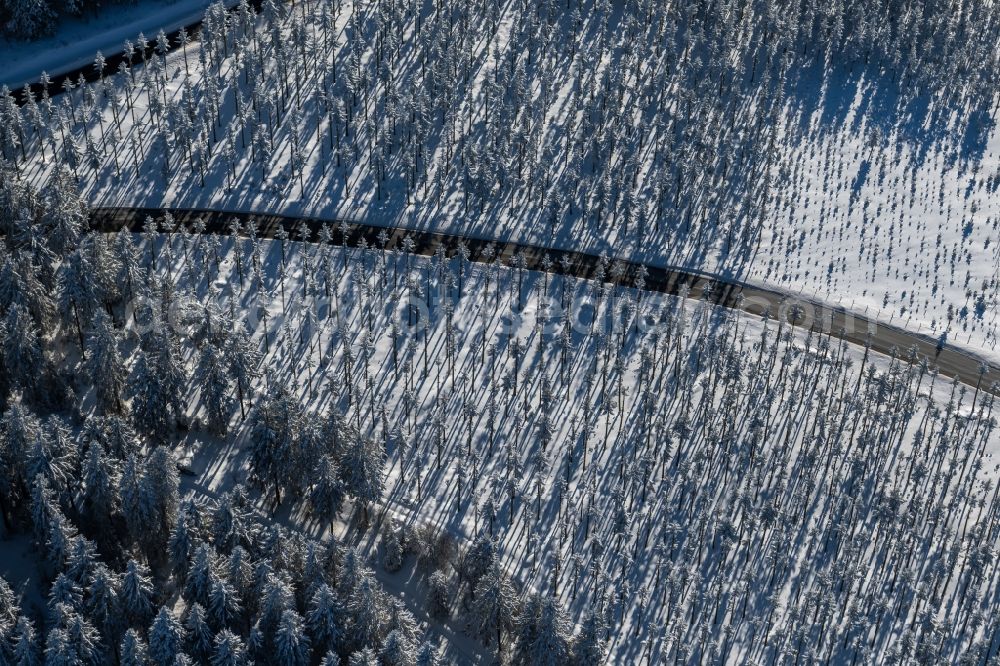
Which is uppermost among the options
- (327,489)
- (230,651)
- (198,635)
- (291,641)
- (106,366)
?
(106,366)

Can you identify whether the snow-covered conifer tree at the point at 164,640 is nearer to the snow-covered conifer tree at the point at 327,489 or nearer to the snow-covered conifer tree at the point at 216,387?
the snow-covered conifer tree at the point at 327,489

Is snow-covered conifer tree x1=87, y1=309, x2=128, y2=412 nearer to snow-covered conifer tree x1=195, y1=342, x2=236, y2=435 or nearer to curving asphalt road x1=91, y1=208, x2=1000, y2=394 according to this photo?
snow-covered conifer tree x1=195, y1=342, x2=236, y2=435

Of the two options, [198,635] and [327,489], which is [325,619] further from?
[327,489]

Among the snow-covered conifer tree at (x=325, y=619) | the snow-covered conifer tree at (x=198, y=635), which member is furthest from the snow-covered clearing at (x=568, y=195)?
the snow-covered conifer tree at (x=198, y=635)

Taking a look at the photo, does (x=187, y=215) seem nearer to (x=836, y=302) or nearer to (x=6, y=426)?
(x=6, y=426)

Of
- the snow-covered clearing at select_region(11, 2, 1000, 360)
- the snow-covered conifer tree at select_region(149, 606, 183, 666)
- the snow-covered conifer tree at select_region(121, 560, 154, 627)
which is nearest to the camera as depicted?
the snow-covered conifer tree at select_region(149, 606, 183, 666)

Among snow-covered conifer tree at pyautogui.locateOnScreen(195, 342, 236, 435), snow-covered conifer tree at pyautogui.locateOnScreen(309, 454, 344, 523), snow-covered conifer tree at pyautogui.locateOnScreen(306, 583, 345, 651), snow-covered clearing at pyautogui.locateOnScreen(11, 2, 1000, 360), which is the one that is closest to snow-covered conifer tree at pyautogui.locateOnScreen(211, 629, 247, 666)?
snow-covered conifer tree at pyautogui.locateOnScreen(306, 583, 345, 651)

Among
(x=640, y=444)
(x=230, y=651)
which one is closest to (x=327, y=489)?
(x=230, y=651)
